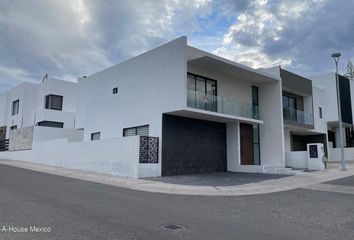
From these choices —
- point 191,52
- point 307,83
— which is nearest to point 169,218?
point 191,52

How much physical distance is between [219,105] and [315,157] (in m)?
8.49

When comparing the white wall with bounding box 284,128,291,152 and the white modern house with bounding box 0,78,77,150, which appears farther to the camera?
the white modern house with bounding box 0,78,77,150

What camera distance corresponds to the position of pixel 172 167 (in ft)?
62.1

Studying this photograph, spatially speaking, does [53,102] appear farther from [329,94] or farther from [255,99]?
[329,94]

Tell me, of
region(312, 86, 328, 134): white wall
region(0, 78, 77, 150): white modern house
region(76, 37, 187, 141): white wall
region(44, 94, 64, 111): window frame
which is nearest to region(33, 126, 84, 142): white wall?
region(0, 78, 77, 150): white modern house

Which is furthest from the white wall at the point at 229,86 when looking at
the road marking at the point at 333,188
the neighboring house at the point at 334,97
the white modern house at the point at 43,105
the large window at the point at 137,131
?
the white modern house at the point at 43,105

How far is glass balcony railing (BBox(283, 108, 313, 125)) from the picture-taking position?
26.0m

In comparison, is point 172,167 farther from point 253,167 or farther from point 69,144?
point 69,144

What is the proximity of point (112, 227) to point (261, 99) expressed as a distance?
2108cm

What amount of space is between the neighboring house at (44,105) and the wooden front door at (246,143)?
73.4 feet

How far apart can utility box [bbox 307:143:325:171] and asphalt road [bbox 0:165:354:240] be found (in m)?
11.8

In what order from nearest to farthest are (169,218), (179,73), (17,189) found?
1. (169,218)
2. (17,189)
3. (179,73)

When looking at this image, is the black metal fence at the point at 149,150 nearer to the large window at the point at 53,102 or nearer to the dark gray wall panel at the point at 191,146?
the dark gray wall panel at the point at 191,146

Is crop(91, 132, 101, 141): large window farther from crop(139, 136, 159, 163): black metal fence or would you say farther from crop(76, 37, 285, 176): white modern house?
crop(139, 136, 159, 163): black metal fence
